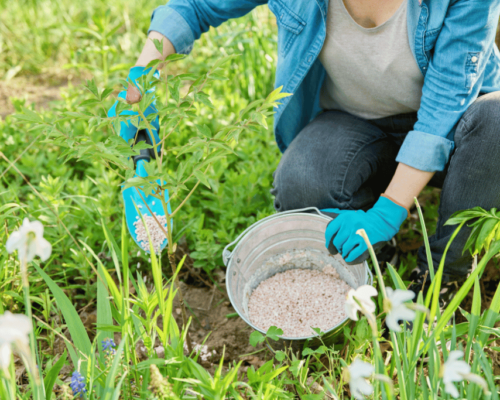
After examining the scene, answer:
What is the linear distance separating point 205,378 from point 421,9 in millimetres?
1160

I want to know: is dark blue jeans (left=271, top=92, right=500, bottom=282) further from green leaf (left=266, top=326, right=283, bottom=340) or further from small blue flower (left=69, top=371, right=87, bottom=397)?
small blue flower (left=69, top=371, right=87, bottom=397)

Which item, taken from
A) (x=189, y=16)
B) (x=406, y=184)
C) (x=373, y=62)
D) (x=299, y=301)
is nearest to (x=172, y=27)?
(x=189, y=16)

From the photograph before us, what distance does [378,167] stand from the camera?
65.0 inches

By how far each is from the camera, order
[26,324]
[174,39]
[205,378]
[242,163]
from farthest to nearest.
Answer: [242,163] → [174,39] → [205,378] → [26,324]

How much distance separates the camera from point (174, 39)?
1500 mm

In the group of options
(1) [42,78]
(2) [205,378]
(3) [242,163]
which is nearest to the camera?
(2) [205,378]

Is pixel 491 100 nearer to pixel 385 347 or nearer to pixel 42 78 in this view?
pixel 385 347

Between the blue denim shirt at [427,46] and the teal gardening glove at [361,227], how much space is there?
16 centimetres

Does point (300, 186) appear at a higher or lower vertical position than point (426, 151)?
lower

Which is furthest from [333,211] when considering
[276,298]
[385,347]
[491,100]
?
[491,100]

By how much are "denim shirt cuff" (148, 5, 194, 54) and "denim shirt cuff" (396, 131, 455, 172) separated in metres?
0.82

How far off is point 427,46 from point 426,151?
322 millimetres

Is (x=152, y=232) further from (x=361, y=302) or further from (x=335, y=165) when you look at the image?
(x=361, y=302)

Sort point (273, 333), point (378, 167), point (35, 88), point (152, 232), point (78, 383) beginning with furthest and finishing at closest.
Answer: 1. point (35, 88)
2. point (378, 167)
3. point (152, 232)
4. point (273, 333)
5. point (78, 383)
